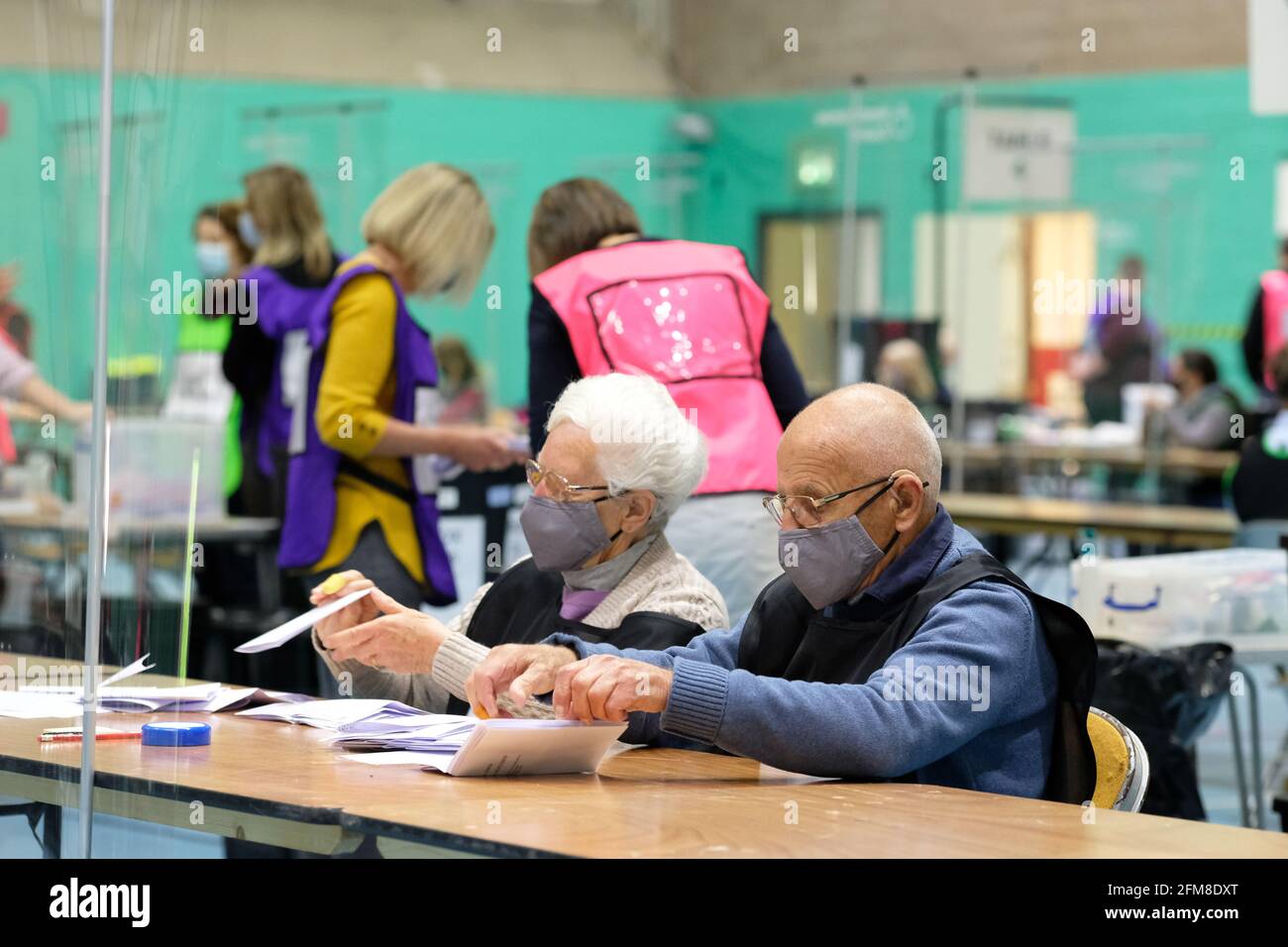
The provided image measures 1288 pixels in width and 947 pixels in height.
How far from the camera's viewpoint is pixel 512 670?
225 centimetres

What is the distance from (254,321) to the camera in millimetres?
5105

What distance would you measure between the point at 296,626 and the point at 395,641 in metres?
0.20

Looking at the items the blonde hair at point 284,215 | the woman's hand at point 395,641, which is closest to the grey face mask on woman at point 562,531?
the woman's hand at point 395,641

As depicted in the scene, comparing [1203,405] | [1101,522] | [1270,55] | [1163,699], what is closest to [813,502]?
[1270,55]

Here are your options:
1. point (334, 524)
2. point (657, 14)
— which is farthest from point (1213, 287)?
point (334, 524)

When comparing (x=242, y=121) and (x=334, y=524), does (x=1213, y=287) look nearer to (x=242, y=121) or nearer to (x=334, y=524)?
(x=242, y=121)

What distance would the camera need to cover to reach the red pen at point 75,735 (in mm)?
2287

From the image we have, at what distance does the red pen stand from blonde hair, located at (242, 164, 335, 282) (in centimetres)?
286

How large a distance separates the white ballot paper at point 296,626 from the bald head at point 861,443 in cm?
64

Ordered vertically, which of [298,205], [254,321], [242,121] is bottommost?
[254,321]

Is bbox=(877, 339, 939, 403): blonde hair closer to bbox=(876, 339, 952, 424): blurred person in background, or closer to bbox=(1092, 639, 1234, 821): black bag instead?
bbox=(876, 339, 952, 424): blurred person in background

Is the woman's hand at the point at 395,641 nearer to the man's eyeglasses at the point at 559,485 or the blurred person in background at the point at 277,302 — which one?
the man's eyeglasses at the point at 559,485
